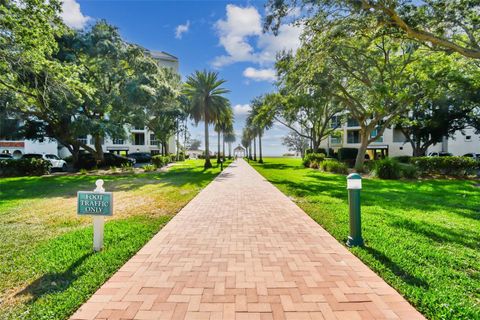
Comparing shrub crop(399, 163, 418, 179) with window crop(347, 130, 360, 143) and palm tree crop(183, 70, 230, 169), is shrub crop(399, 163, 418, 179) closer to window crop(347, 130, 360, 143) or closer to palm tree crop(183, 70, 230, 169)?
palm tree crop(183, 70, 230, 169)

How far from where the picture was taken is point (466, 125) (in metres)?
30.0

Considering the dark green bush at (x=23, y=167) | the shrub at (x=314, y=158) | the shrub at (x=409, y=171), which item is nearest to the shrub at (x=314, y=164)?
the shrub at (x=314, y=158)

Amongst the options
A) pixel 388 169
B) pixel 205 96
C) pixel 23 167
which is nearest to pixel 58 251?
pixel 388 169

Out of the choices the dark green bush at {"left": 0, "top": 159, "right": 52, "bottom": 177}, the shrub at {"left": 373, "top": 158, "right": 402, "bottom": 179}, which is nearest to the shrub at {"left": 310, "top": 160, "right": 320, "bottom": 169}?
the shrub at {"left": 373, "top": 158, "right": 402, "bottom": 179}

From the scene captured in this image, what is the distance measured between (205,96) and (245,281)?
26.3 metres

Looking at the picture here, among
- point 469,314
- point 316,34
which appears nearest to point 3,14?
point 316,34

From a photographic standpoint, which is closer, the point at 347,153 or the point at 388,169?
the point at 388,169

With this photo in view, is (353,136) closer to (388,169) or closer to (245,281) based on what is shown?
(388,169)

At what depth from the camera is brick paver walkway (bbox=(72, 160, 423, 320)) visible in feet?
9.15

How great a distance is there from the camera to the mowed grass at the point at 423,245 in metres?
3.02

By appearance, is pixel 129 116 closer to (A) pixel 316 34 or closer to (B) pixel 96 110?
(B) pixel 96 110

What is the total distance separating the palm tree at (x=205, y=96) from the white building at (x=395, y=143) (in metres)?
22.8

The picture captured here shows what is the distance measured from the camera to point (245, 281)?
3.42 metres

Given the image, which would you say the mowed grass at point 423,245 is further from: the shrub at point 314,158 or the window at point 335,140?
the window at point 335,140
